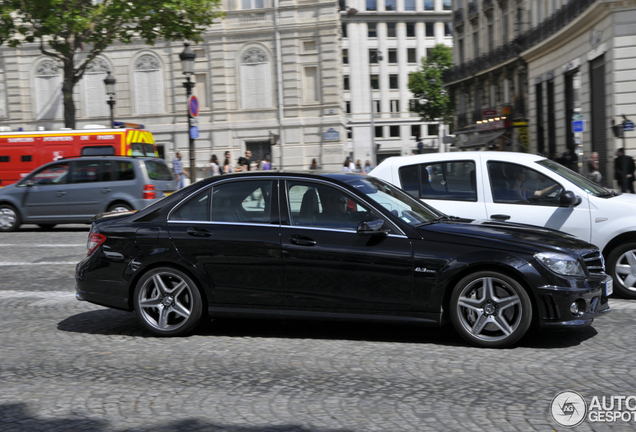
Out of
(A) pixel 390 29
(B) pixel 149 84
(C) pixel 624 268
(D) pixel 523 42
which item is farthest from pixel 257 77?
(A) pixel 390 29

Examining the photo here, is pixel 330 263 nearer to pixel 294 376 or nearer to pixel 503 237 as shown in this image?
pixel 294 376

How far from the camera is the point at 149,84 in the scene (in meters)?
38.2

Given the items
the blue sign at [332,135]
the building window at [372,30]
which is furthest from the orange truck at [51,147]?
the building window at [372,30]

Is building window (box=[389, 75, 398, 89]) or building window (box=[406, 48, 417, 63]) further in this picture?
building window (box=[406, 48, 417, 63])

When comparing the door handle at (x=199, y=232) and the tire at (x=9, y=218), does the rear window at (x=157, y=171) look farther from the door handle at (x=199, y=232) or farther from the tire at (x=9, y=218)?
the door handle at (x=199, y=232)

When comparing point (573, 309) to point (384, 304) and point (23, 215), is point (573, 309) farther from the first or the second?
point (23, 215)

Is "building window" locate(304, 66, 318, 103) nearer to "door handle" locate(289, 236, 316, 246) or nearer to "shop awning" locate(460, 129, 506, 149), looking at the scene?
"shop awning" locate(460, 129, 506, 149)

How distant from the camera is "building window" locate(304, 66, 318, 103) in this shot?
37750 mm

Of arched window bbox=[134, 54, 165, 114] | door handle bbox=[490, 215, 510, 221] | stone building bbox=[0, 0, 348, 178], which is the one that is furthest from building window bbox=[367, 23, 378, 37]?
door handle bbox=[490, 215, 510, 221]

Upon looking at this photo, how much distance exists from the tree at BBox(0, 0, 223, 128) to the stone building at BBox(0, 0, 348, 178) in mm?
9996

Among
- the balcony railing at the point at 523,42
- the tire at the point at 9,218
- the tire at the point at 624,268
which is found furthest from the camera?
the balcony railing at the point at 523,42

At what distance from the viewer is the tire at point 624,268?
7.73 meters

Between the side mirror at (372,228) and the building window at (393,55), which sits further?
the building window at (393,55)

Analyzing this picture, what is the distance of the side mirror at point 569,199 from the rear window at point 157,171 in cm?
1119
